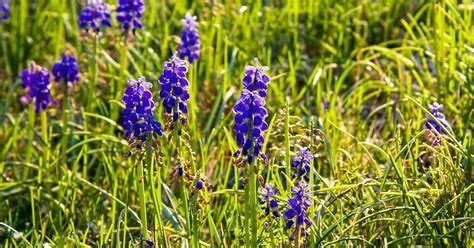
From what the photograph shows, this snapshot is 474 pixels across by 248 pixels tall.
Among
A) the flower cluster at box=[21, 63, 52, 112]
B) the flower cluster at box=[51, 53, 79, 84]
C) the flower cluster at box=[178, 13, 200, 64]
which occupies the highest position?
the flower cluster at box=[178, 13, 200, 64]

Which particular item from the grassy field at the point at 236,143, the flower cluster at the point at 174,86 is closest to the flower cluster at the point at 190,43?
the grassy field at the point at 236,143

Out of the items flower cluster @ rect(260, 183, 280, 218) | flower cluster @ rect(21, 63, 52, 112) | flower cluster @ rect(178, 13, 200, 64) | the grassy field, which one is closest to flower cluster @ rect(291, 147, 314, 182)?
the grassy field

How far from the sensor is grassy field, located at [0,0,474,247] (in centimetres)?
358

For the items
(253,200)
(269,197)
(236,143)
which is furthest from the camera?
(236,143)

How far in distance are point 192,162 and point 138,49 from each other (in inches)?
98.5

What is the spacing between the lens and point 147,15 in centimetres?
649

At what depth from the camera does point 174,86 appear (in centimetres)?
337

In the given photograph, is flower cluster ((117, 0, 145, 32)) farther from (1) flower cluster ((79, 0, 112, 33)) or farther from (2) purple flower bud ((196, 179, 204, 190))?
(2) purple flower bud ((196, 179, 204, 190))

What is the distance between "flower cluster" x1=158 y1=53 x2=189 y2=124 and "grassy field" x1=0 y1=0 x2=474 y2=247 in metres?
0.08

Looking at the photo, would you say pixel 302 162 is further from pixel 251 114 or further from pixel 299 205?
pixel 251 114

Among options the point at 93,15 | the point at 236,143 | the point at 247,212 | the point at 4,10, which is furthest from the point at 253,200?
the point at 4,10

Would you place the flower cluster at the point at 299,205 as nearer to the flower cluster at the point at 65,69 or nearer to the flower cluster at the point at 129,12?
the flower cluster at the point at 65,69

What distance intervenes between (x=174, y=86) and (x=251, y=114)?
373mm

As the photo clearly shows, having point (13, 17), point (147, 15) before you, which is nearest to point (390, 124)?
point (147, 15)
